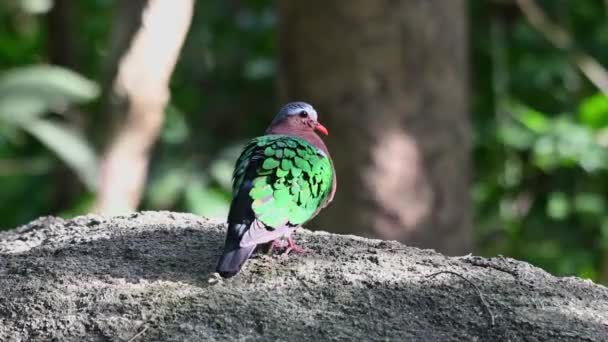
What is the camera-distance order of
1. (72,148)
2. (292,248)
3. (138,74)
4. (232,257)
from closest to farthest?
(232,257) → (292,248) → (138,74) → (72,148)

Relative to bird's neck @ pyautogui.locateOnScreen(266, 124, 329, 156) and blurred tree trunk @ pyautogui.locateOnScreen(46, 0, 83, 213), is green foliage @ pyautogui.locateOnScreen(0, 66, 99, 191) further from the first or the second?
blurred tree trunk @ pyautogui.locateOnScreen(46, 0, 83, 213)

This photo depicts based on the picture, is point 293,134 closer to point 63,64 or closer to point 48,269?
point 48,269

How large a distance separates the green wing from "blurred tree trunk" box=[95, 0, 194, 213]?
57.2 inches

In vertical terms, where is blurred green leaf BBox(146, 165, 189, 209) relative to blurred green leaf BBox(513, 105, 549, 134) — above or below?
below

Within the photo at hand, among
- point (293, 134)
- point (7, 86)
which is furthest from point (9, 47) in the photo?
point (293, 134)

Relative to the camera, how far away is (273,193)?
10.4ft

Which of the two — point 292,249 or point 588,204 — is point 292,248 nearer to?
point 292,249

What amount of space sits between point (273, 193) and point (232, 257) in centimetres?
29

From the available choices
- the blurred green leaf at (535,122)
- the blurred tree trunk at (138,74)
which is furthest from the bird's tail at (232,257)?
the blurred green leaf at (535,122)

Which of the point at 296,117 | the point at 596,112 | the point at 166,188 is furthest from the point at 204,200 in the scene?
the point at 296,117

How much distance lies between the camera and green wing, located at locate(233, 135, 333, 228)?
123 inches

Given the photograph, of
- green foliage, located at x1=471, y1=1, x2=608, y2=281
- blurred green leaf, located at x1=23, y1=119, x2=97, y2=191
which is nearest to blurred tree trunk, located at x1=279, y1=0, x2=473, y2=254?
green foliage, located at x1=471, y1=1, x2=608, y2=281

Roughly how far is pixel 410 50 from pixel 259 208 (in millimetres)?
4046

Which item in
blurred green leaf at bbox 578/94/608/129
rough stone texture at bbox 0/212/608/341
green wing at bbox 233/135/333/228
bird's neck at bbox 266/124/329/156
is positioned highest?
blurred green leaf at bbox 578/94/608/129
